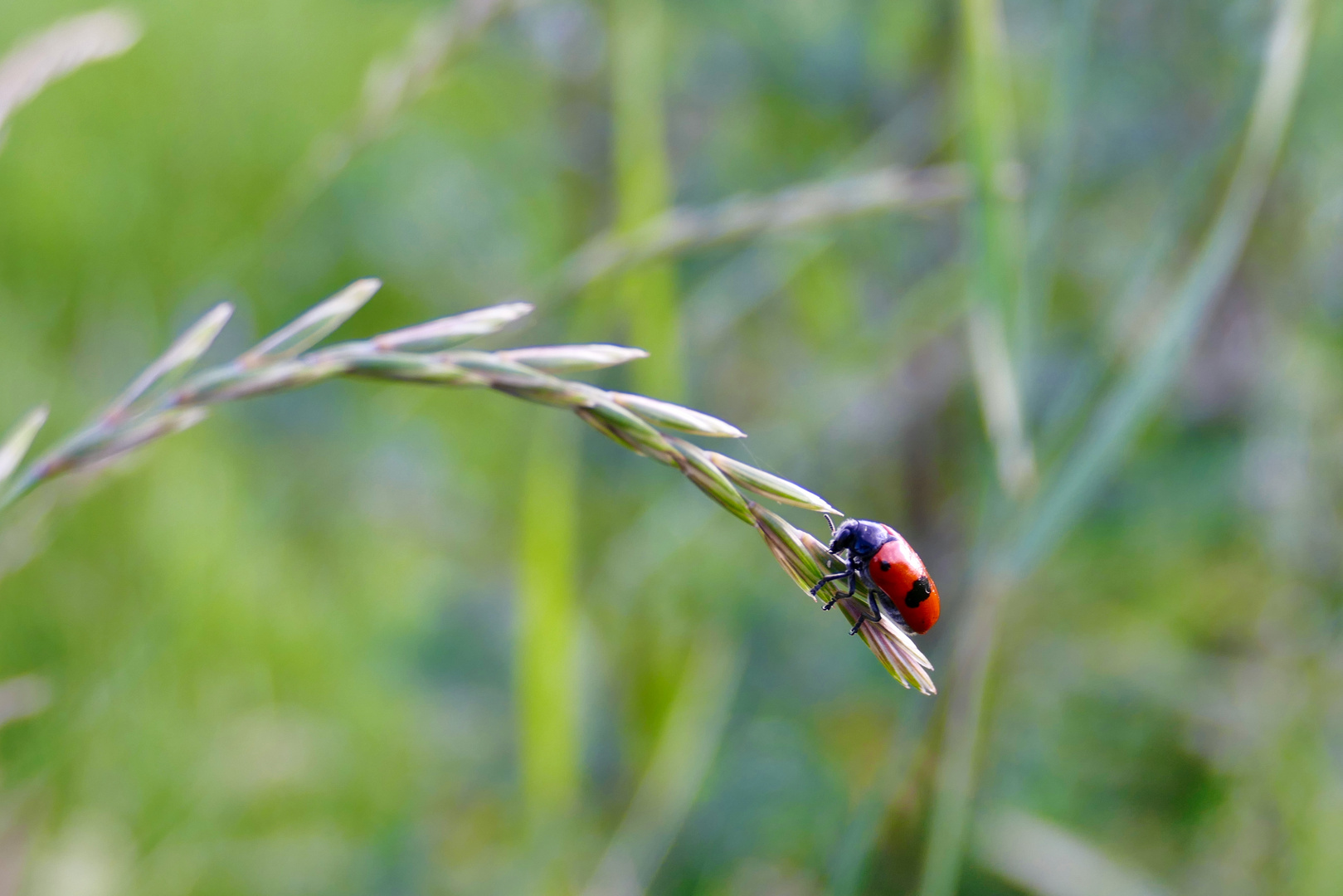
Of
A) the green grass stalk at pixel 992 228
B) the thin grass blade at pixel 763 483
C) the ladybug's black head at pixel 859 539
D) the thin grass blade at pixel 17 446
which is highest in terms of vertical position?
the green grass stalk at pixel 992 228

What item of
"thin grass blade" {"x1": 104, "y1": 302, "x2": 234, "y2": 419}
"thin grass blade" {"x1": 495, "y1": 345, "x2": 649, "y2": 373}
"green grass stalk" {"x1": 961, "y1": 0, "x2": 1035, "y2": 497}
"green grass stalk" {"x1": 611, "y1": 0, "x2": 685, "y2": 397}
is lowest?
"thin grass blade" {"x1": 104, "y1": 302, "x2": 234, "y2": 419}

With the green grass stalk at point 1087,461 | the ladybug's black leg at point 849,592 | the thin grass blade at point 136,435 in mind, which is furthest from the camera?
the green grass stalk at point 1087,461

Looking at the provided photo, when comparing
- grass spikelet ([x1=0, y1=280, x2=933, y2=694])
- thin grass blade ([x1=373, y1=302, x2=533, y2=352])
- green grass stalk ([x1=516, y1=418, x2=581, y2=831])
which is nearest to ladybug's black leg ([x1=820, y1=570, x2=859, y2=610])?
grass spikelet ([x1=0, y1=280, x2=933, y2=694])

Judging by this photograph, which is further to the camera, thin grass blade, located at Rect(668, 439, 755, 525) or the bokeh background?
the bokeh background

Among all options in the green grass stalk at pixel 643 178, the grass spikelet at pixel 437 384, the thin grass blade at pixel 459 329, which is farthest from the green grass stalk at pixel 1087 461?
the green grass stalk at pixel 643 178

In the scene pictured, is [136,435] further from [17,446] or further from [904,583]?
[904,583]

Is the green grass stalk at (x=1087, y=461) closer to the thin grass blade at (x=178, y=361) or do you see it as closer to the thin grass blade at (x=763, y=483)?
the thin grass blade at (x=763, y=483)

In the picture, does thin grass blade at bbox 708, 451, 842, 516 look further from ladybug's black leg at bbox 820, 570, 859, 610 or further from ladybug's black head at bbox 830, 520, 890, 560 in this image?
ladybug's black head at bbox 830, 520, 890, 560

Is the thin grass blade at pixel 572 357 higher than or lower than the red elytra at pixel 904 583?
lower
